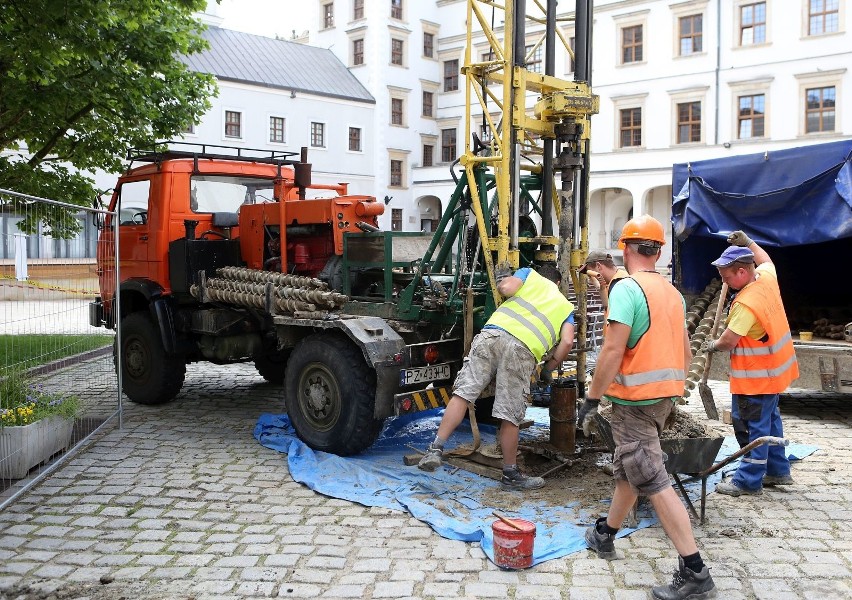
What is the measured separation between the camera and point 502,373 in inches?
224

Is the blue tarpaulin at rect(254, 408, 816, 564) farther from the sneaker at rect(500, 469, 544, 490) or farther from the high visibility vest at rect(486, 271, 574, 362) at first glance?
the high visibility vest at rect(486, 271, 574, 362)

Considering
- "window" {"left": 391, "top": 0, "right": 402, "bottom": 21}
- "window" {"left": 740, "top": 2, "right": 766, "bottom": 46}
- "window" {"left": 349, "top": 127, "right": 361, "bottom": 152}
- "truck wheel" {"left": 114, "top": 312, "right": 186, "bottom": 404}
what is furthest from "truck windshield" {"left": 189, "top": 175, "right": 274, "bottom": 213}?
"window" {"left": 391, "top": 0, "right": 402, "bottom": 21}

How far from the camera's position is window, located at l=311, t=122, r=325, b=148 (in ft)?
134

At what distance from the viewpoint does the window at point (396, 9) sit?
146 feet

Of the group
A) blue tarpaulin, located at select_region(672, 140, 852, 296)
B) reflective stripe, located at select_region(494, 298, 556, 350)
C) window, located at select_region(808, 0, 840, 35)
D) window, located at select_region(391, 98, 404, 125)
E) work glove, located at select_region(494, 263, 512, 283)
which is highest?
window, located at select_region(808, 0, 840, 35)

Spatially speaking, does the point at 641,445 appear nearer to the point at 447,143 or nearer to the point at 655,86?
the point at 655,86

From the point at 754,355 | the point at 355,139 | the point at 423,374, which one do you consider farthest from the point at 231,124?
the point at 754,355

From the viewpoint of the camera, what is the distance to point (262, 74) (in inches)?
1553

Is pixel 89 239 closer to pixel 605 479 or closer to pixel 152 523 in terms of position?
pixel 152 523

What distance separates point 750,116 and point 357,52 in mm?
21729

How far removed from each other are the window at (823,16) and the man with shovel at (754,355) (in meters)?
30.2

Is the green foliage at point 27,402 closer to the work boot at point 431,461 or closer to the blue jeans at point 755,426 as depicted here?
the work boot at point 431,461

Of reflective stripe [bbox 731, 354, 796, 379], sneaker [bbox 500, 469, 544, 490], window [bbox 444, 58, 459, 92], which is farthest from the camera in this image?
window [bbox 444, 58, 459, 92]

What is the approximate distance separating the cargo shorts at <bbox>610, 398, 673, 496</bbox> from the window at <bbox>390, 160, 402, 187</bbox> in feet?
132
